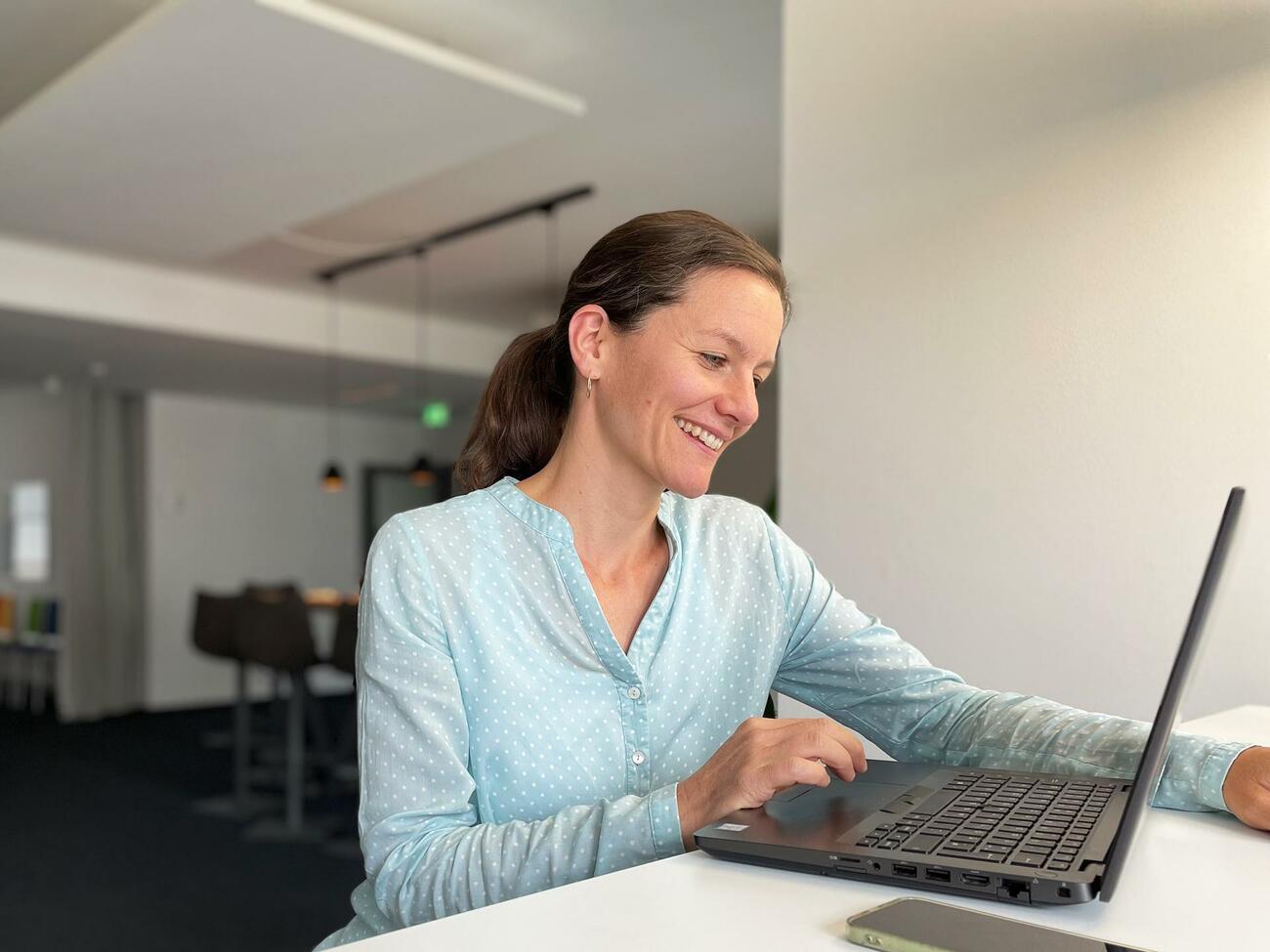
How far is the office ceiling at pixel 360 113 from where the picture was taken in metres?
3.20

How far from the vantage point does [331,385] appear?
335 inches

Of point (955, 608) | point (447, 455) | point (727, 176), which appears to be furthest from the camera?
point (447, 455)

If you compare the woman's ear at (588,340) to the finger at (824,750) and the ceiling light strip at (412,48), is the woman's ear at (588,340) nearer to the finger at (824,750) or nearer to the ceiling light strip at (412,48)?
the finger at (824,750)

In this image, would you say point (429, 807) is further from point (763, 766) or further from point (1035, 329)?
point (1035, 329)

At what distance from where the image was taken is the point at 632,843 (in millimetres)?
965

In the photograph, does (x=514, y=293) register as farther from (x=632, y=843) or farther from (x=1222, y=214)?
(x=632, y=843)

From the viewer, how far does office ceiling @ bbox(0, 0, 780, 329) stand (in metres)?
3.20

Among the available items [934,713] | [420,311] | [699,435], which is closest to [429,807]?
[699,435]

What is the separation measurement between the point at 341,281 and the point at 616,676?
19.7ft

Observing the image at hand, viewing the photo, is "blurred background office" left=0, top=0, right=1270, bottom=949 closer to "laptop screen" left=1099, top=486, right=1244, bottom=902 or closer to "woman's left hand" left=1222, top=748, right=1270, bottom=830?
"woman's left hand" left=1222, top=748, right=1270, bottom=830

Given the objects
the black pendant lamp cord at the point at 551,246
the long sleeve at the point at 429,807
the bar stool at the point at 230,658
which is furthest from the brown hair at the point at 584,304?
the bar stool at the point at 230,658

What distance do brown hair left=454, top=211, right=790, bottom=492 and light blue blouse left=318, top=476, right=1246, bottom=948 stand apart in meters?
0.14

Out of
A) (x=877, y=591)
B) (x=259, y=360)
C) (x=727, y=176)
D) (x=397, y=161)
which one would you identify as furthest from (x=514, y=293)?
(x=877, y=591)

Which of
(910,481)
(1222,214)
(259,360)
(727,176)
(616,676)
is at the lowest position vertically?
(616,676)
